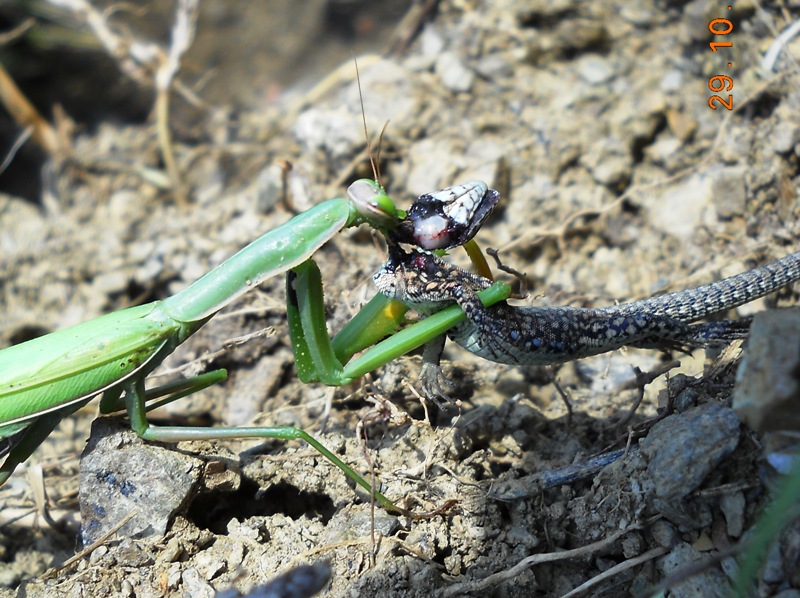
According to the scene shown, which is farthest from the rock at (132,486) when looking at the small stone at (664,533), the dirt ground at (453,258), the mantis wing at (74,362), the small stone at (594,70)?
the small stone at (594,70)

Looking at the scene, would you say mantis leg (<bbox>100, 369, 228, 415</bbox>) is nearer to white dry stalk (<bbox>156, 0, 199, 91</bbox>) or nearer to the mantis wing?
the mantis wing

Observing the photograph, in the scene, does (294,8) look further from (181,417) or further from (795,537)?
(795,537)

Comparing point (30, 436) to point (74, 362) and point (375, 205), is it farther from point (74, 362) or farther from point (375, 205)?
point (375, 205)

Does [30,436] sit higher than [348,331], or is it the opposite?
[30,436]

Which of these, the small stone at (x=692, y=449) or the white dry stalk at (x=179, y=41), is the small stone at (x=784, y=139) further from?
the white dry stalk at (x=179, y=41)

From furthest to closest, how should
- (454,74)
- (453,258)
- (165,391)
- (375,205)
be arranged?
(454,74) < (453,258) < (165,391) < (375,205)
